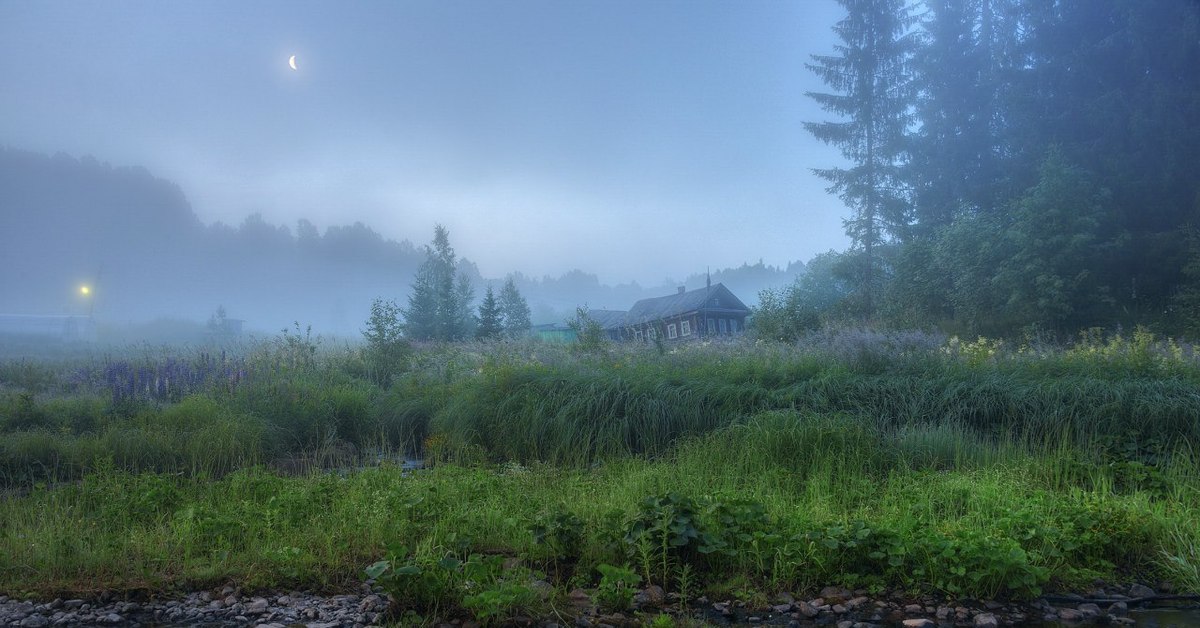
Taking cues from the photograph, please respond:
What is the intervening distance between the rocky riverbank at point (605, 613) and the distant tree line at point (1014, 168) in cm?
1468

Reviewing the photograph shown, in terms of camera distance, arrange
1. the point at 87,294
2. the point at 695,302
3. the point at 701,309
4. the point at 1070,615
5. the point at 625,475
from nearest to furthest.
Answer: the point at 1070,615
the point at 625,475
the point at 87,294
the point at 701,309
the point at 695,302

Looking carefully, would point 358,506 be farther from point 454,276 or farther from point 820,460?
point 454,276

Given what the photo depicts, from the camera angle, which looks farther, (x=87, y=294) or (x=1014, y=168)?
(x=1014, y=168)

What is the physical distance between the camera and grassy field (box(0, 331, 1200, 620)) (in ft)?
11.7

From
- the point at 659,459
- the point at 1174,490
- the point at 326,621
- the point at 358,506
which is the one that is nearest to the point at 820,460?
the point at 659,459

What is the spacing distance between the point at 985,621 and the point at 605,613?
69.6 inches

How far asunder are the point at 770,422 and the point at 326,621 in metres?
4.20

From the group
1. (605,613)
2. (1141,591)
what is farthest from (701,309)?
(605,613)

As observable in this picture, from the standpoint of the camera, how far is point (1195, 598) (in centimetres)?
346

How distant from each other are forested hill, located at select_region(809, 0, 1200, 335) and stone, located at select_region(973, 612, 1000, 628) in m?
15.3

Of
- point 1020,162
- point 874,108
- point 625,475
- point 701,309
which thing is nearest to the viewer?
point 625,475

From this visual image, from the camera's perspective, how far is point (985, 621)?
10.4 feet

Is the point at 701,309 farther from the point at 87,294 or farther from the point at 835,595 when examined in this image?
the point at 835,595

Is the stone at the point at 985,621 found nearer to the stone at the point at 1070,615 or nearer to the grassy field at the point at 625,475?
the grassy field at the point at 625,475
